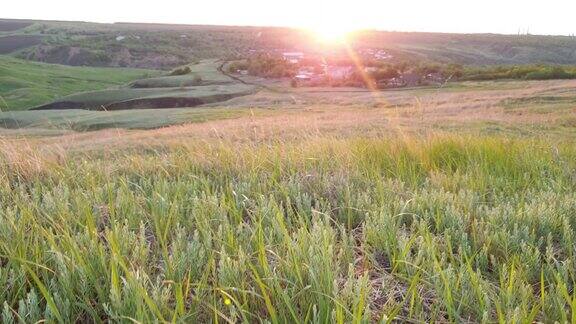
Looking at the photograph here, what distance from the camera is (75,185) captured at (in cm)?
435

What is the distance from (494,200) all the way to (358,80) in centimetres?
5905

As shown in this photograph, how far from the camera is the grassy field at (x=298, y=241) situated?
204 centimetres

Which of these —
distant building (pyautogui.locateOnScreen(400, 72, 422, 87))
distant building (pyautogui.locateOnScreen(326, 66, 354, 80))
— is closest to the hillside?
distant building (pyautogui.locateOnScreen(326, 66, 354, 80))

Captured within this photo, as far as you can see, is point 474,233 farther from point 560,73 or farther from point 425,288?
point 560,73

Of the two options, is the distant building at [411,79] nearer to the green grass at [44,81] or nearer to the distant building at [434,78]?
the distant building at [434,78]

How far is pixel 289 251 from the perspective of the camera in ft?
7.47

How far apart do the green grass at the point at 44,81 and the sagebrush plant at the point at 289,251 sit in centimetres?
6649

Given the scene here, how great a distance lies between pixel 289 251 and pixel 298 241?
18 centimetres

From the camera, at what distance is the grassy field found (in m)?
2.04

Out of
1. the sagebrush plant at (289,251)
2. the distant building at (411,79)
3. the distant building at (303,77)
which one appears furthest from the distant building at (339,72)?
the sagebrush plant at (289,251)

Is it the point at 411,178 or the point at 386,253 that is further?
the point at 411,178

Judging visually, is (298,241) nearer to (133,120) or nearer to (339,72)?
(133,120)

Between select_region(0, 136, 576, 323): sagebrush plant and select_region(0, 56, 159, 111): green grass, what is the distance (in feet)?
218

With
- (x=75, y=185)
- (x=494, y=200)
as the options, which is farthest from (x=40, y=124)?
(x=494, y=200)
